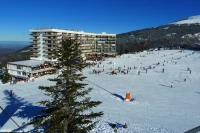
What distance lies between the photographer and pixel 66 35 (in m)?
77.8

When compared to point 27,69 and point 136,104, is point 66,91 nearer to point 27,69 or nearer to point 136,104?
point 136,104

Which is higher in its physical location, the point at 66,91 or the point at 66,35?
the point at 66,35

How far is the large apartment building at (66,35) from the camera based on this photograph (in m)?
83.7

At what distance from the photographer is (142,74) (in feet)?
179

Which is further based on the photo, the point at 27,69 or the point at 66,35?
the point at 66,35

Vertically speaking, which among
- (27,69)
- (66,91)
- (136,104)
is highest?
(66,91)

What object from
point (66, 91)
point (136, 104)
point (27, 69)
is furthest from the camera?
point (27, 69)

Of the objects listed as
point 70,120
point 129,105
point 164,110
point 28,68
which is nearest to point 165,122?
point 164,110

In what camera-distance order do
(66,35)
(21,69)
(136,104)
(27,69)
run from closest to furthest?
(136,104)
(27,69)
(21,69)
(66,35)

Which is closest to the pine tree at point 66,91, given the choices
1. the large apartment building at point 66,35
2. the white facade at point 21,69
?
the large apartment building at point 66,35

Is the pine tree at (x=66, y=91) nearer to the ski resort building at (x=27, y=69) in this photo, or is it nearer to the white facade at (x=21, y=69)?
the ski resort building at (x=27, y=69)

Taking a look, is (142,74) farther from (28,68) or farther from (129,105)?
(28,68)

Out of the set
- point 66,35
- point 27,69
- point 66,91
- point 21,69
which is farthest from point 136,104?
point 66,35

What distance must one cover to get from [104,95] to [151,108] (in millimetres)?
8234
